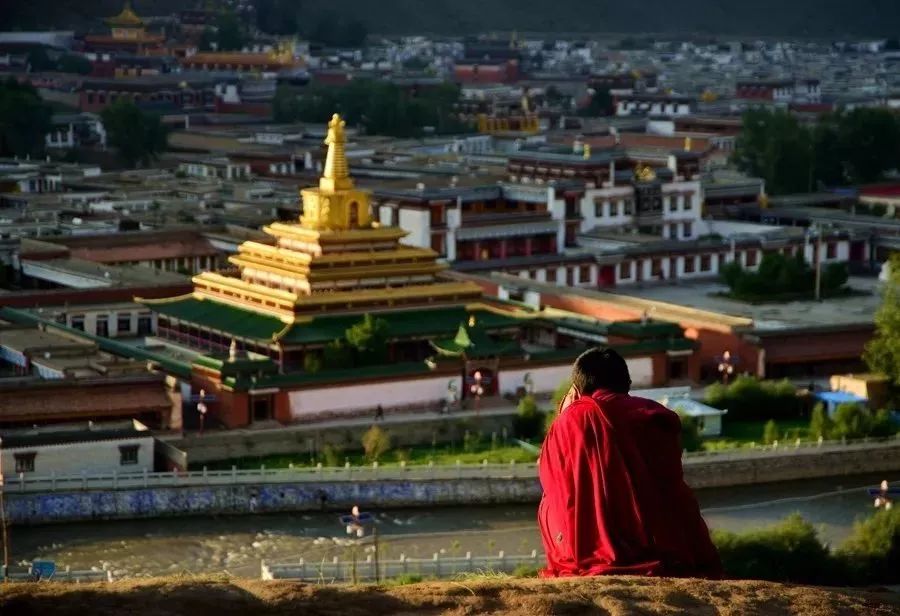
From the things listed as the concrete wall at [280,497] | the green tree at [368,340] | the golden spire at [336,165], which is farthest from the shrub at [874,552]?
the golden spire at [336,165]

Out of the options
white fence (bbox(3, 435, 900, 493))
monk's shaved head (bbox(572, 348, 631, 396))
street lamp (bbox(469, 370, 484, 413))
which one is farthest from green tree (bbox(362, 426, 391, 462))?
monk's shaved head (bbox(572, 348, 631, 396))

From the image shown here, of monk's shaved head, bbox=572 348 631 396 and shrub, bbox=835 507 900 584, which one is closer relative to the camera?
monk's shaved head, bbox=572 348 631 396

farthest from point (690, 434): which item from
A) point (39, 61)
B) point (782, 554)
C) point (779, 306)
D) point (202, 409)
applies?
point (39, 61)

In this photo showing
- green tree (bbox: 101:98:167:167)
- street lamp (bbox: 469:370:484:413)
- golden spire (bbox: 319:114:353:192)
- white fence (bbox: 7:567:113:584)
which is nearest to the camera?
white fence (bbox: 7:567:113:584)

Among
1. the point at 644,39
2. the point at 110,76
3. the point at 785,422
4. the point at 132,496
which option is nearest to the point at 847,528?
the point at 785,422

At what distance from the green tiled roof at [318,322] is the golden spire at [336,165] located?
141 cm

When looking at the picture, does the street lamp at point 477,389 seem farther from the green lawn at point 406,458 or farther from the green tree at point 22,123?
the green tree at point 22,123

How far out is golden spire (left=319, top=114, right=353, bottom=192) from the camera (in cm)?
2228

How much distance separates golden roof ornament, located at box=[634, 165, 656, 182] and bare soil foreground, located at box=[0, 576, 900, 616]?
85.1 feet

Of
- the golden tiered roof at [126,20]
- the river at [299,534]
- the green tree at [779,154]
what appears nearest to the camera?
the river at [299,534]

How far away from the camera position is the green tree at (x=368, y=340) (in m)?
20.9

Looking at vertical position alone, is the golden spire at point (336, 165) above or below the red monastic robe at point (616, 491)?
below

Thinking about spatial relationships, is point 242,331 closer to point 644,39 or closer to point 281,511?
point 281,511

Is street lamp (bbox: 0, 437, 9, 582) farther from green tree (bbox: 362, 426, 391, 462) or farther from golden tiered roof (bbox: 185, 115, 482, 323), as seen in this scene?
golden tiered roof (bbox: 185, 115, 482, 323)
